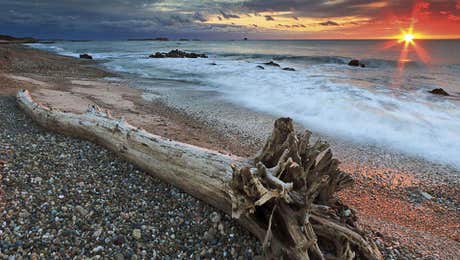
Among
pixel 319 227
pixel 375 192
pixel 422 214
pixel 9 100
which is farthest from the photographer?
pixel 9 100

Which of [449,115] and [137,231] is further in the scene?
[449,115]

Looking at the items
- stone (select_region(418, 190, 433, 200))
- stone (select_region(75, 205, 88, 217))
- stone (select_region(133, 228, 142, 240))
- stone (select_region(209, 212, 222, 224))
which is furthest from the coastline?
stone (select_region(75, 205, 88, 217))

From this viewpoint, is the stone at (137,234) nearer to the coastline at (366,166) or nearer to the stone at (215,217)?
the stone at (215,217)

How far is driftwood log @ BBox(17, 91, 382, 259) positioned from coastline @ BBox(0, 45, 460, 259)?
61 centimetres

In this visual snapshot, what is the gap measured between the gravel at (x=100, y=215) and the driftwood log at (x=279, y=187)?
181 mm

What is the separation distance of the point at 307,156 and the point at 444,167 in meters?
3.71

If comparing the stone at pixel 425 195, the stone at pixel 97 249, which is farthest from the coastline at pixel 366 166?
the stone at pixel 97 249

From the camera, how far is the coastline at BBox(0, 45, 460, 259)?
10.4 feet

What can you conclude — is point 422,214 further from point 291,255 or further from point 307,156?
point 291,255

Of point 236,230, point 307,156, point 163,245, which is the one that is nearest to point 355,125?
point 307,156

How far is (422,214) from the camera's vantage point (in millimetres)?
3750

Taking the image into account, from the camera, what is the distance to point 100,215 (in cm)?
289

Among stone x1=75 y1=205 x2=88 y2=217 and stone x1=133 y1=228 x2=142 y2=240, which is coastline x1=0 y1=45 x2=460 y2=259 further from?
stone x1=75 y1=205 x2=88 y2=217

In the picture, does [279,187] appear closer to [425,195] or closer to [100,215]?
[100,215]
